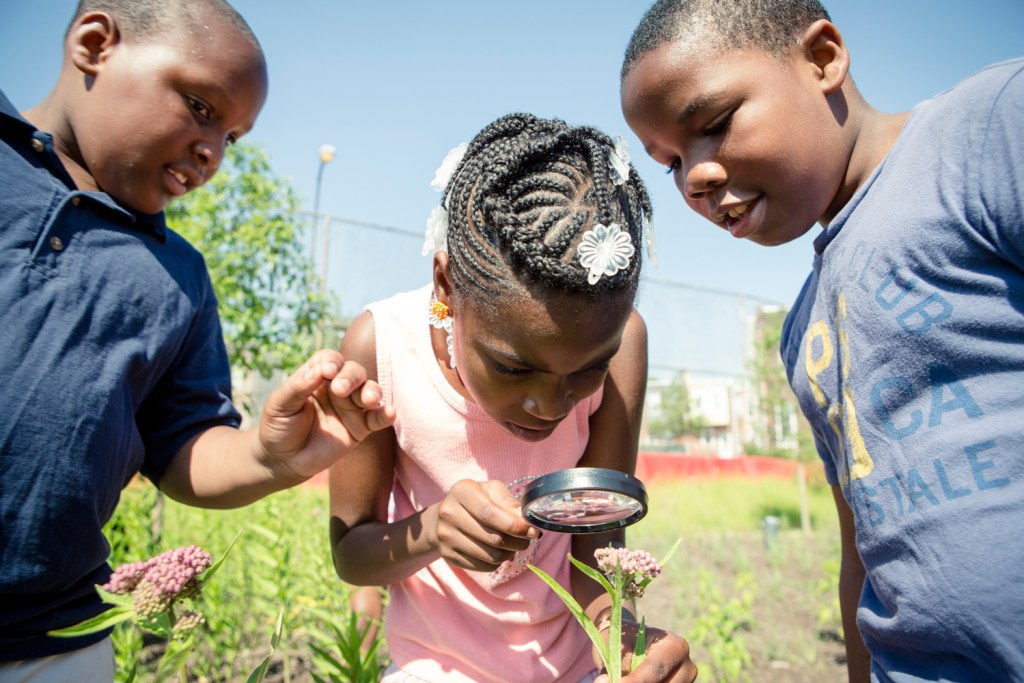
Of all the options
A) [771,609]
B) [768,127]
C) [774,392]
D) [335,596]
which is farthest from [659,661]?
[774,392]

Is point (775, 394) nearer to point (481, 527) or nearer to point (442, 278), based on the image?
point (442, 278)

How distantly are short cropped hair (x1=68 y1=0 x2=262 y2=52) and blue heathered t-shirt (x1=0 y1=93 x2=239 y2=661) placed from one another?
328 millimetres

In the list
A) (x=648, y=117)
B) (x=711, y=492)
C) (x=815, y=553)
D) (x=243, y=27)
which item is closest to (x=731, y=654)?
(x=648, y=117)

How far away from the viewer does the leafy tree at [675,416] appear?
1588 centimetres

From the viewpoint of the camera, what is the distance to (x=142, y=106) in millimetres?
1525

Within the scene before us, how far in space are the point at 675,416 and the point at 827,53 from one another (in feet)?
52.4

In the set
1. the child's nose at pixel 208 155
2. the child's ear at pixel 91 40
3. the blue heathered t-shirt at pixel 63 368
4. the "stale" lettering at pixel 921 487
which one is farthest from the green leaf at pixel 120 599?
the "stale" lettering at pixel 921 487

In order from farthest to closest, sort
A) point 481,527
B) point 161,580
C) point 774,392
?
point 774,392 → point 481,527 → point 161,580

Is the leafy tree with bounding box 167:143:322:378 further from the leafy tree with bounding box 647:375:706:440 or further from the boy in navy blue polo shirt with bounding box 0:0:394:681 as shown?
the leafy tree with bounding box 647:375:706:440

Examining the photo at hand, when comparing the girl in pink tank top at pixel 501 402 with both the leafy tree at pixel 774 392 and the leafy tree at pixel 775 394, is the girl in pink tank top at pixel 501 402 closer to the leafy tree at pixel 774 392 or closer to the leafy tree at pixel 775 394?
the leafy tree at pixel 775 394

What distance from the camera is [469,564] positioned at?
132 centimetres

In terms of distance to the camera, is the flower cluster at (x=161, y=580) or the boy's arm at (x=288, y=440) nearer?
the flower cluster at (x=161, y=580)

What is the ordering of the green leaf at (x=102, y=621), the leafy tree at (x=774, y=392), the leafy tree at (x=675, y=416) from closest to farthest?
1. the green leaf at (x=102, y=621)
2. the leafy tree at (x=774, y=392)
3. the leafy tree at (x=675, y=416)

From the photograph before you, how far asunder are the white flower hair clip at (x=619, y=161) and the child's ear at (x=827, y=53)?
1.35 ft
